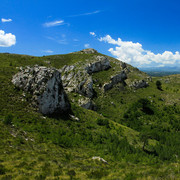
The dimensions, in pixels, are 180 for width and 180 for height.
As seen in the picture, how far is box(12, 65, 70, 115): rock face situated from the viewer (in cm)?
3606

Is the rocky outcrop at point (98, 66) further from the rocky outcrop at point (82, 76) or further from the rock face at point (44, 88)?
the rock face at point (44, 88)

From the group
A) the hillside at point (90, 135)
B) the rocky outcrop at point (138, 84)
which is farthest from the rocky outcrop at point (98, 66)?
the rocky outcrop at point (138, 84)

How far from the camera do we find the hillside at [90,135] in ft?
47.5

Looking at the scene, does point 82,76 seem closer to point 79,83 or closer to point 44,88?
point 79,83

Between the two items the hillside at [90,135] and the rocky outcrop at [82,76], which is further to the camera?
the rocky outcrop at [82,76]

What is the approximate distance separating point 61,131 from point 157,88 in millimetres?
107013

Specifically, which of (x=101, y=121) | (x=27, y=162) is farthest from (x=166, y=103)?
(x=27, y=162)

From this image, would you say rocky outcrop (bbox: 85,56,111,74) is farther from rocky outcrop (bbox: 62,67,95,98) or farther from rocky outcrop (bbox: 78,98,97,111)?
rocky outcrop (bbox: 78,98,97,111)

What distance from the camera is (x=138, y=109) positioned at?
75.6 m

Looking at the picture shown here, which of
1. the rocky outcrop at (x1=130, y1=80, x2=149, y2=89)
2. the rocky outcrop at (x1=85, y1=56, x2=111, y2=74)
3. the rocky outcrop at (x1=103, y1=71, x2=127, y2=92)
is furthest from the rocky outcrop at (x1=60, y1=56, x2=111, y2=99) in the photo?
the rocky outcrop at (x1=130, y1=80, x2=149, y2=89)

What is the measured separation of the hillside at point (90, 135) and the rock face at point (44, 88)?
211cm

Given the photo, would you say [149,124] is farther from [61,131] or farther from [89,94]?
[61,131]

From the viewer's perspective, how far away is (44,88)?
37.3m

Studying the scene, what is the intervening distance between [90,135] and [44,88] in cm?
2095
